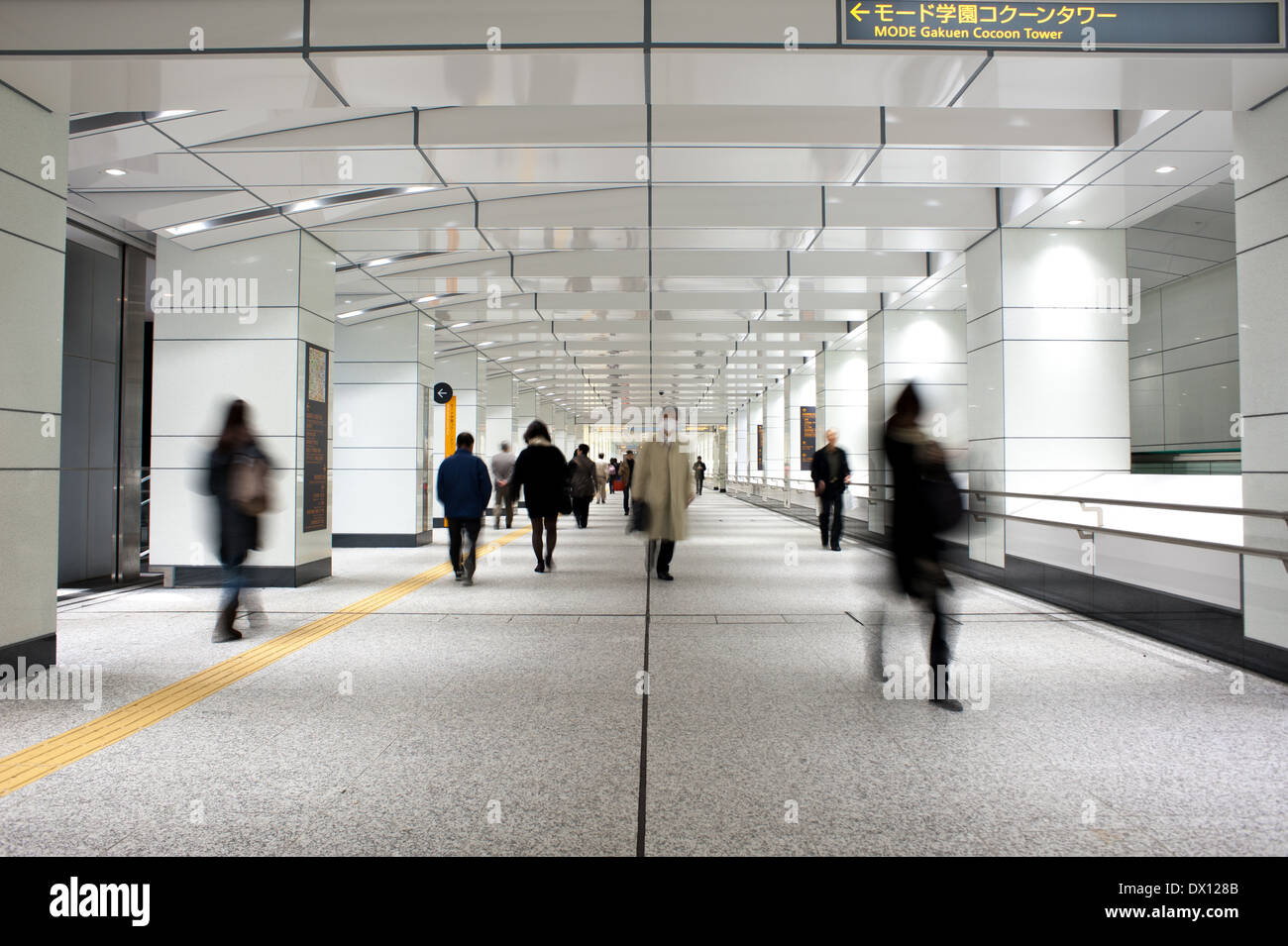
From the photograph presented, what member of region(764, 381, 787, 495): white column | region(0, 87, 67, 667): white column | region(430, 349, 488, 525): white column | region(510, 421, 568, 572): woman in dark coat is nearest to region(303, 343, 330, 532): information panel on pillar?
region(510, 421, 568, 572): woman in dark coat

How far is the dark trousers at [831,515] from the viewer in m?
13.3

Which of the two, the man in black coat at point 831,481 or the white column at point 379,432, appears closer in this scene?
the man in black coat at point 831,481

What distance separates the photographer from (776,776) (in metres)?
3.36

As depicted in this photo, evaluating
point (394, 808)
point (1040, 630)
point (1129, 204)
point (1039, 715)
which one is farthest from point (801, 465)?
point (394, 808)

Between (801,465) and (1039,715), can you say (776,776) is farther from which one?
(801,465)

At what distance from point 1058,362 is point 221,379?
9.54m

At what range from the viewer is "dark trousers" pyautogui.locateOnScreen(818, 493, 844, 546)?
43.7ft

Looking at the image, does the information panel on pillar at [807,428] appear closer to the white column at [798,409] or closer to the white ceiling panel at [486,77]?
the white column at [798,409]

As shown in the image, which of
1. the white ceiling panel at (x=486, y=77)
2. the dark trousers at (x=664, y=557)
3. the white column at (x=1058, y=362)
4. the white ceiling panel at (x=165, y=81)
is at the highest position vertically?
the white ceiling panel at (x=486, y=77)

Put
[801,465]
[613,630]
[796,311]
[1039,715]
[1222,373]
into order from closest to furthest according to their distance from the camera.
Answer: [1039,715] < [613,630] < [1222,373] < [796,311] < [801,465]

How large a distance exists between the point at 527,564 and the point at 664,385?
2039 cm

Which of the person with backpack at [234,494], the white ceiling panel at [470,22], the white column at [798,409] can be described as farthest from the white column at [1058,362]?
the white column at [798,409]

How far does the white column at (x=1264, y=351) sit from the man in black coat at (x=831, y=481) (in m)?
7.49

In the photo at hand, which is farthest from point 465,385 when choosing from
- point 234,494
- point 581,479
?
point 234,494
